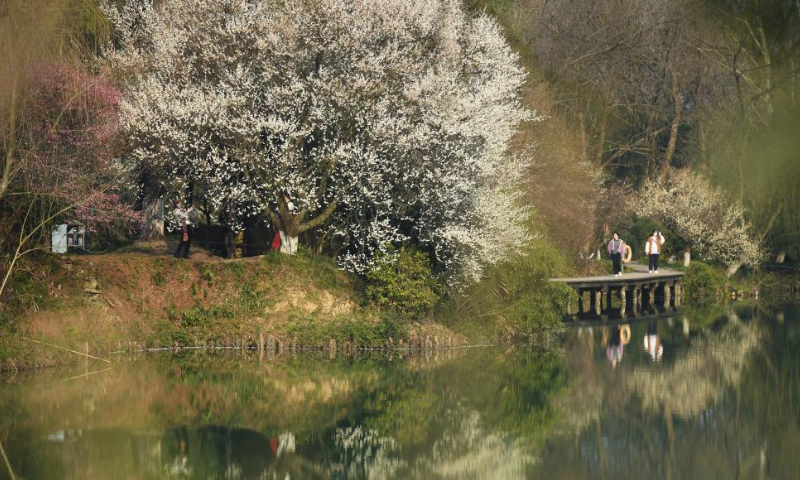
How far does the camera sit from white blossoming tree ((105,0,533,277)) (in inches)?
1334

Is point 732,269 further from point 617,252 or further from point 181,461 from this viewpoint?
point 181,461

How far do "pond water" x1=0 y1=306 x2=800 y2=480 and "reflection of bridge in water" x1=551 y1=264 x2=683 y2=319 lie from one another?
565 inches

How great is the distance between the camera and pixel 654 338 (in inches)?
1610

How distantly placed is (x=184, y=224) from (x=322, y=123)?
4687 mm

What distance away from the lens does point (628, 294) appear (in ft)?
189

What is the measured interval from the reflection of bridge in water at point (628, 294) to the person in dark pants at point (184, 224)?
15889 millimetres

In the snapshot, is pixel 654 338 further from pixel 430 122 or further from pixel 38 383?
pixel 38 383

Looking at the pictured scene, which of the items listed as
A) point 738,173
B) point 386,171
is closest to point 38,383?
point 386,171

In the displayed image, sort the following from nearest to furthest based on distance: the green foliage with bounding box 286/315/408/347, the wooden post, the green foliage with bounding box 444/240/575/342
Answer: the green foliage with bounding box 286/315/408/347 → the green foliage with bounding box 444/240/575/342 → the wooden post

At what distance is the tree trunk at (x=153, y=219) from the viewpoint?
41.0 metres

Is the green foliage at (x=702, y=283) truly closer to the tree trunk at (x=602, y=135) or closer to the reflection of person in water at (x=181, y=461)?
the tree trunk at (x=602, y=135)

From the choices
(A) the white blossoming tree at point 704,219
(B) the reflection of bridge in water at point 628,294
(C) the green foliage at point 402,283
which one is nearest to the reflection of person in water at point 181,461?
(C) the green foliage at point 402,283

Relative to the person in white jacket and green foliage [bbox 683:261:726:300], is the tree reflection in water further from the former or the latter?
green foliage [bbox 683:261:726:300]

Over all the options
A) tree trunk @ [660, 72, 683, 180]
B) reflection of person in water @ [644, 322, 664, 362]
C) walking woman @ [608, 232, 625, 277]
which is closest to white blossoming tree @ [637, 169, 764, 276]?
tree trunk @ [660, 72, 683, 180]
